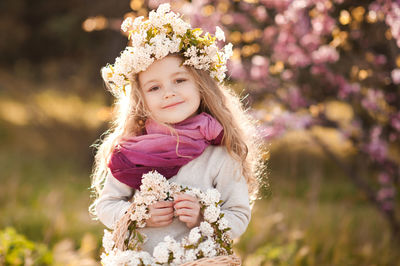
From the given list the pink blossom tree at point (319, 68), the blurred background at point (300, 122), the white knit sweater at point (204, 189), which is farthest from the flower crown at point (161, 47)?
the pink blossom tree at point (319, 68)

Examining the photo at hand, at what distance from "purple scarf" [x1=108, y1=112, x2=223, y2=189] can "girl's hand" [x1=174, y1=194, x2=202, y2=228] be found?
0.21m

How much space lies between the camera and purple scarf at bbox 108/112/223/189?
2.24 m

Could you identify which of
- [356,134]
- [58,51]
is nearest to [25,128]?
[58,51]

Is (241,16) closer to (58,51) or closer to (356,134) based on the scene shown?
(356,134)

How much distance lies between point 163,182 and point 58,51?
1356 cm

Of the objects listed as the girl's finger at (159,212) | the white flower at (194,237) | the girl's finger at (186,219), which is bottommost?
the white flower at (194,237)

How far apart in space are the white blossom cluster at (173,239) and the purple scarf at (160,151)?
103 millimetres

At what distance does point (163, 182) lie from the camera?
212 centimetres

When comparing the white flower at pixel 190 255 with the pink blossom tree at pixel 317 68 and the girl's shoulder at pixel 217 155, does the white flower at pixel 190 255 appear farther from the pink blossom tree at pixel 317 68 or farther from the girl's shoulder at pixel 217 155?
the pink blossom tree at pixel 317 68

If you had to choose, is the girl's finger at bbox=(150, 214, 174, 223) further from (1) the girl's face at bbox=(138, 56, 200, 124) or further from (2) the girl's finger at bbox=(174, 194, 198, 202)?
(1) the girl's face at bbox=(138, 56, 200, 124)

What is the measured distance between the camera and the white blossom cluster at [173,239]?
1981mm

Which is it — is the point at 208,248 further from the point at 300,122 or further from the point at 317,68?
the point at 317,68

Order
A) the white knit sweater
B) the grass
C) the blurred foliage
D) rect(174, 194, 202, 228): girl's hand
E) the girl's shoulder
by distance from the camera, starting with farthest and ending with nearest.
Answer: the grass → the blurred foliage → the girl's shoulder → the white knit sweater → rect(174, 194, 202, 228): girl's hand

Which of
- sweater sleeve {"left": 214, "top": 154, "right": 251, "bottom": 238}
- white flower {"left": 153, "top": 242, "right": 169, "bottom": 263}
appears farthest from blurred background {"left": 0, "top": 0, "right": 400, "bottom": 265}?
white flower {"left": 153, "top": 242, "right": 169, "bottom": 263}
